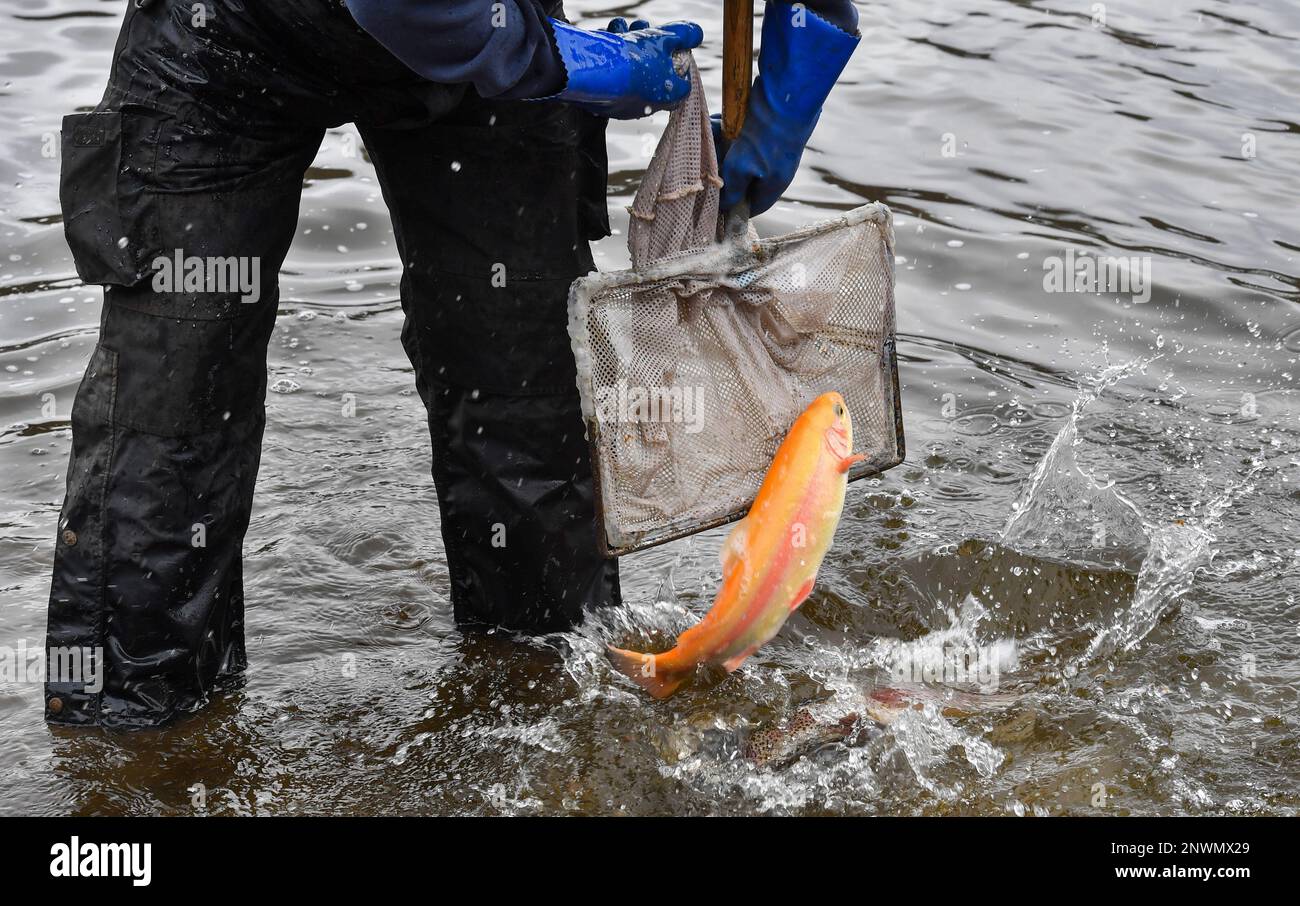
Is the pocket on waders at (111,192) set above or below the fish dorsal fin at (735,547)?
above

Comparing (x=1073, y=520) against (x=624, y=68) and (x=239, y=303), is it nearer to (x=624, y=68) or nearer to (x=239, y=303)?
(x=624, y=68)

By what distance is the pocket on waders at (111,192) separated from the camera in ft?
9.43

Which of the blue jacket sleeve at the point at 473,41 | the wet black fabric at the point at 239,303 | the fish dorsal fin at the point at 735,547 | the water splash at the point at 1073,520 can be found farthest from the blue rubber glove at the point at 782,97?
the water splash at the point at 1073,520

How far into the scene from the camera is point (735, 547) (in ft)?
9.66

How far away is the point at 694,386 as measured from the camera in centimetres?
325

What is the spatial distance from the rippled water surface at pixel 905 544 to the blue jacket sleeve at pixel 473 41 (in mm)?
1455

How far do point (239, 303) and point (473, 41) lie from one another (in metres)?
0.77

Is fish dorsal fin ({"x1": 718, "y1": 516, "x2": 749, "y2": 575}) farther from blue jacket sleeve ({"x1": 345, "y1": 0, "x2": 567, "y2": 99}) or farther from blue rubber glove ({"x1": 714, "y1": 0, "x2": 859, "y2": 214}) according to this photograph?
blue jacket sleeve ({"x1": 345, "y1": 0, "x2": 567, "y2": 99})

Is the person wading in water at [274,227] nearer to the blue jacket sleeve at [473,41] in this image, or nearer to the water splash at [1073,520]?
the blue jacket sleeve at [473,41]

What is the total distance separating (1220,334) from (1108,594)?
2086mm

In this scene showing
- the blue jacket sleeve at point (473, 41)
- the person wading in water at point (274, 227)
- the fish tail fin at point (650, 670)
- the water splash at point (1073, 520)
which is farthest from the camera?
the water splash at point (1073, 520)

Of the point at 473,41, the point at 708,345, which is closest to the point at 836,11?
the point at 708,345

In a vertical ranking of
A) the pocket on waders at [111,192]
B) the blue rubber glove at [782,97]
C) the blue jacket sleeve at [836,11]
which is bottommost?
the pocket on waders at [111,192]
